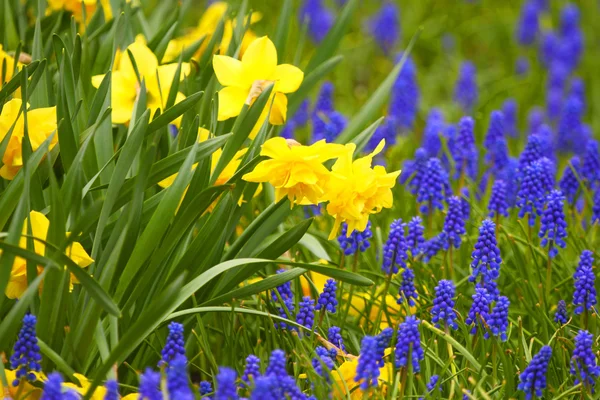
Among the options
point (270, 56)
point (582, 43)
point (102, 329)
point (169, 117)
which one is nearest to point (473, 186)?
point (270, 56)

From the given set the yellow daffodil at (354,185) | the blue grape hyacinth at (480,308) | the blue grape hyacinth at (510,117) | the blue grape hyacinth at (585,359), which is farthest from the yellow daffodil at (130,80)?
the blue grape hyacinth at (510,117)

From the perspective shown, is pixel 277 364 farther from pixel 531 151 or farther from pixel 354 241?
pixel 531 151

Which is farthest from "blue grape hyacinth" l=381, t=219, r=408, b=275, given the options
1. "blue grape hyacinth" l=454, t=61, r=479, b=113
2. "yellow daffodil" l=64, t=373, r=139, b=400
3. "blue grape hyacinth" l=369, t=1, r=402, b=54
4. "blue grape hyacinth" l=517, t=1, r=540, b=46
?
"blue grape hyacinth" l=517, t=1, r=540, b=46

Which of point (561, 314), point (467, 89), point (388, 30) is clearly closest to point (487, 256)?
point (561, 314)

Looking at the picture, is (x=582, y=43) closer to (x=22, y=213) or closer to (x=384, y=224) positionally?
(x=384, y=224)

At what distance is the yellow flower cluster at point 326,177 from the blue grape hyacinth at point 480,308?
30 centimetres

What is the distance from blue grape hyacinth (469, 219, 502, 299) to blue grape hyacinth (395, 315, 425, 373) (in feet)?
1.25

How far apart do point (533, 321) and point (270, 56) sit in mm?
1006

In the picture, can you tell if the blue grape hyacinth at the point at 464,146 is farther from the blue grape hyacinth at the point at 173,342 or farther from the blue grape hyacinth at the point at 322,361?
the blue grape hyacinth at the point at 173,342

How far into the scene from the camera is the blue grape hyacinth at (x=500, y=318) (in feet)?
6.69

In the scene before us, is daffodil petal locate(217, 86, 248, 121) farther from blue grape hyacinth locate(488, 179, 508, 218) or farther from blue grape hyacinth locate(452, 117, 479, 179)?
blue grape hyacinth locate(452, 117, 479, 179)

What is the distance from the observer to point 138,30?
11.7ft

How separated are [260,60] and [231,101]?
0.13 metres

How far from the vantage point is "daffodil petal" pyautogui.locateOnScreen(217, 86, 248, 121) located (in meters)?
2.30
